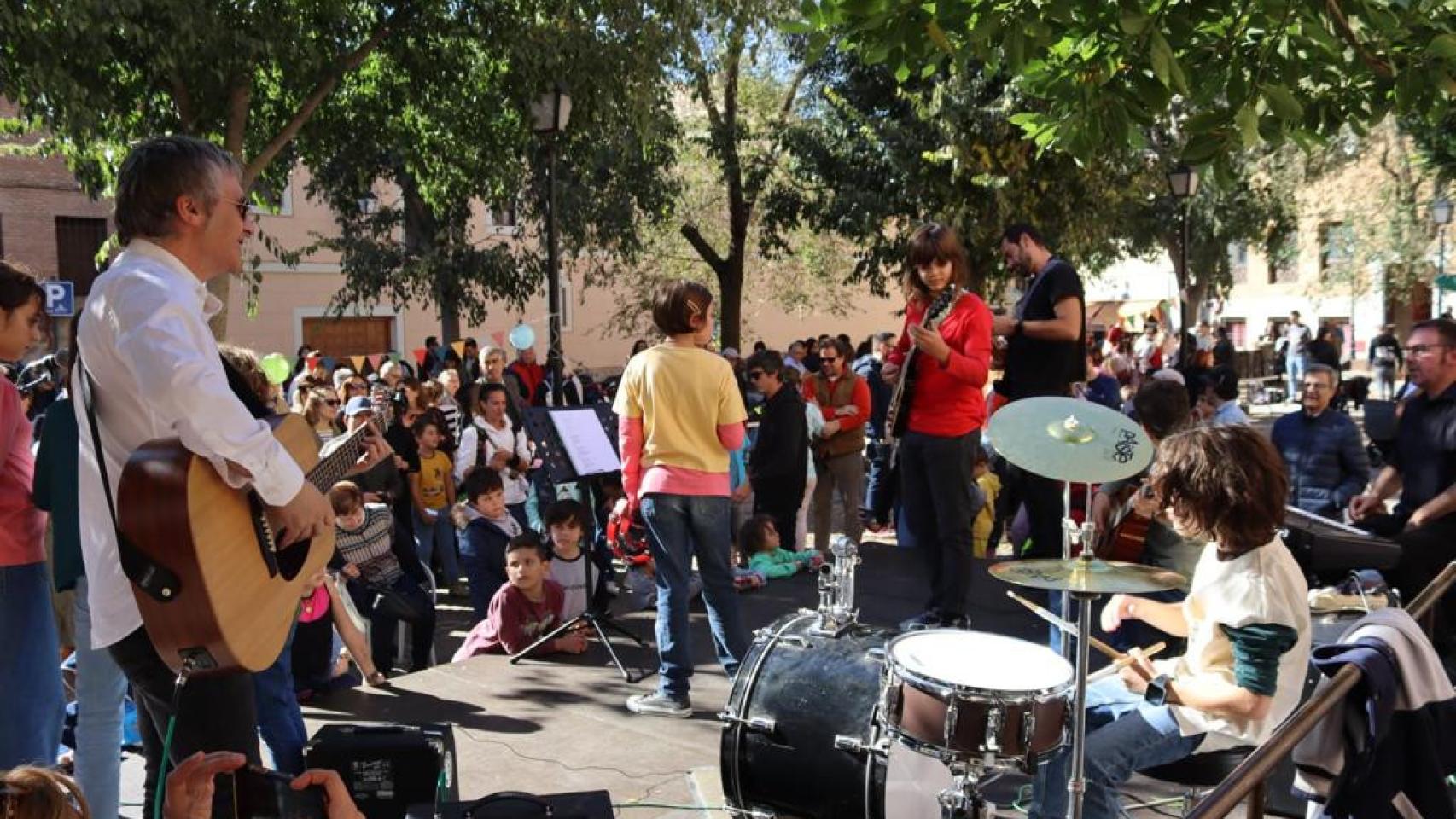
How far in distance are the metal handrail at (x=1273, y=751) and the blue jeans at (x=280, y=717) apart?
3310 millimetres

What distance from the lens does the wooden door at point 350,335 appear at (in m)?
29.0

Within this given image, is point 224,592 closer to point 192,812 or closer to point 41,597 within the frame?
point 192,812

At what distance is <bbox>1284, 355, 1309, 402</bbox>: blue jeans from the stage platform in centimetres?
2053

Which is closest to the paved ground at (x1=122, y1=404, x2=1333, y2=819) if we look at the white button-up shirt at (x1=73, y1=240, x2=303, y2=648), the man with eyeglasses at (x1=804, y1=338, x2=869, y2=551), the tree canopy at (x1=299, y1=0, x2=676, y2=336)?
the white button-up shirt at (x1=73, y1=240, x2=303, y2=648)

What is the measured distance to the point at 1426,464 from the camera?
619cm

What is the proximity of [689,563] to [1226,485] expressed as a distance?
2577mm

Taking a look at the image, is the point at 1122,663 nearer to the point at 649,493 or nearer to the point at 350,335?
the point at 649,493

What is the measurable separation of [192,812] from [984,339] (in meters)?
4.15

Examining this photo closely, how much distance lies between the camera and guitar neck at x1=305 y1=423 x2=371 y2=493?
3.98 m

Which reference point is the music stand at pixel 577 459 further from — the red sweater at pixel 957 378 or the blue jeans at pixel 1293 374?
the blue jeans at pixel 1293 374

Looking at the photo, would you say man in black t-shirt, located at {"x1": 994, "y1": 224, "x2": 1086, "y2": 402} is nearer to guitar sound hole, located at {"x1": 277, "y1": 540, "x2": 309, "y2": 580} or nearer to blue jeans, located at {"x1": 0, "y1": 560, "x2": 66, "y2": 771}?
guitar sound hole, located at {"x1": 277, "y1": 540, "x2": 309, "y2": 580}

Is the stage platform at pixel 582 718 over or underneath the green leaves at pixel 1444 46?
underneath

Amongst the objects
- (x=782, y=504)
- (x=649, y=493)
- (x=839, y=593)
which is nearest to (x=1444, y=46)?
(x=839, y=593)

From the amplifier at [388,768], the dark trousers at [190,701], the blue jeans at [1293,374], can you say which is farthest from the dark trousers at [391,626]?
the blue jeans at [1293,374]
